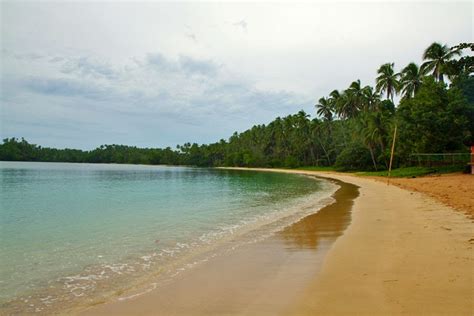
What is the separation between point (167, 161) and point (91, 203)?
5857 inches

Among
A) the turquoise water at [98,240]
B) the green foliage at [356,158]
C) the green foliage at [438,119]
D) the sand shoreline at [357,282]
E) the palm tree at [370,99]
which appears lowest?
the turquoise water at [98,240]

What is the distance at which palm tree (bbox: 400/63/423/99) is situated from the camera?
46.6m

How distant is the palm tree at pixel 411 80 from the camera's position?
46594 millimetres

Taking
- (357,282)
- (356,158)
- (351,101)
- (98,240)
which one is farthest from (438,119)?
(98,240)

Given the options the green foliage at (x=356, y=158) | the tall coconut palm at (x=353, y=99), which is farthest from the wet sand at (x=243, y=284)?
the tall coconut palm at (x=353, y=99)

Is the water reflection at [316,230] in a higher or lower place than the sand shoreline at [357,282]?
lower

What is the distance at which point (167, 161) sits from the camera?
167 meters

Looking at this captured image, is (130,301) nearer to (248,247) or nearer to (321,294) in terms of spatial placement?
(321,294)

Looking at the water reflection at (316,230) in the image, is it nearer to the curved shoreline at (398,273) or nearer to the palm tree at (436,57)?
the curved shoreline at (398,273)

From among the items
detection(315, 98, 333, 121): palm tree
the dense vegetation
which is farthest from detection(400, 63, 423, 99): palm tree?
detection(315, 98, 333, 121): palm tree

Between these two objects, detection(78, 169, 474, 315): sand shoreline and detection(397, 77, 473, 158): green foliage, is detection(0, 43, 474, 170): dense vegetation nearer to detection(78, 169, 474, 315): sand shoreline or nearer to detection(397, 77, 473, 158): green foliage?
detection(397, 77, 473, 158): green foliage

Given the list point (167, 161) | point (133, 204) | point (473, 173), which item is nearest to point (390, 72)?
point (473, 173)

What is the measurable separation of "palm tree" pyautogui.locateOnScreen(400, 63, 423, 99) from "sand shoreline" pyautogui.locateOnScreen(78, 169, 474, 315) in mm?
43681

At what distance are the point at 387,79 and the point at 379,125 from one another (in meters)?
7.98
